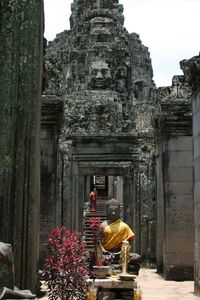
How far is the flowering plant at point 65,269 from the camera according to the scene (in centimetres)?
669

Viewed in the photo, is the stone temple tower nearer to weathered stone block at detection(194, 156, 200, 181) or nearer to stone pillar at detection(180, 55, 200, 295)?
stone pillar at detection(180, 55, 200, 295)

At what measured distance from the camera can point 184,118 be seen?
547 inches

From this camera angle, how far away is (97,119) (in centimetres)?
2155

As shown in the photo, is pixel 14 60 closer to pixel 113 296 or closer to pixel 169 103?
pixel 113 296

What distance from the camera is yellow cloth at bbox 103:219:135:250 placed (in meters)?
9.09

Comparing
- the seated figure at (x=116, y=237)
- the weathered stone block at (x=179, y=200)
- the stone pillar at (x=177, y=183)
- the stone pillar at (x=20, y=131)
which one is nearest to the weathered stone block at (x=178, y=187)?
the stone pillar at (x=177, y=183)

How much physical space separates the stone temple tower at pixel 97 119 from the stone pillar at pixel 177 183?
286 centimetres

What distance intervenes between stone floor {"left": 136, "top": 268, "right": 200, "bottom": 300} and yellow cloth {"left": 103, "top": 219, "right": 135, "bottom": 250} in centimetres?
135

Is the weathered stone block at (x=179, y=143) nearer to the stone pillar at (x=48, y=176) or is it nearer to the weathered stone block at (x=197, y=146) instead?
the stone pillar at (x=48, y=176)

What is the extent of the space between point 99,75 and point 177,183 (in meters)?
10.9

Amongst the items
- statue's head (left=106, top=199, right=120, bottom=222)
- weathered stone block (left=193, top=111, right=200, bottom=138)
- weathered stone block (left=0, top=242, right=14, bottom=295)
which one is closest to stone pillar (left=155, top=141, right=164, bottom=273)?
weathered stone block (left=193, top=111, right=200, bottom=138)

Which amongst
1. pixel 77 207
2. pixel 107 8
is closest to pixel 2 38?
pixel 77 207

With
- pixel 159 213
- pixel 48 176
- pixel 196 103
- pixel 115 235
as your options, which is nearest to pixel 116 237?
pixel 115 235

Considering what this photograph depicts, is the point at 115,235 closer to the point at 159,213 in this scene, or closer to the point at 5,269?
the point at 5,269
